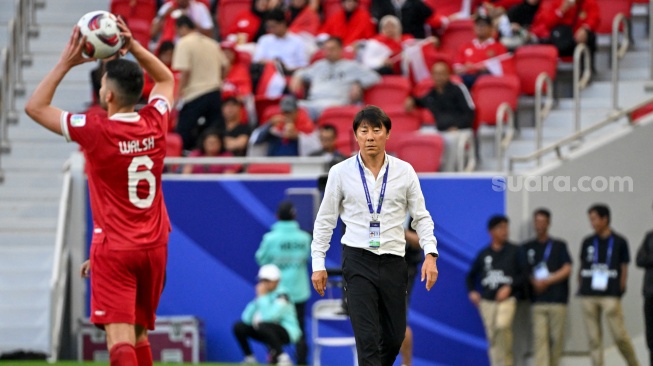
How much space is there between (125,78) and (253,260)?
8134mm

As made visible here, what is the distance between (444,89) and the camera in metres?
16.0

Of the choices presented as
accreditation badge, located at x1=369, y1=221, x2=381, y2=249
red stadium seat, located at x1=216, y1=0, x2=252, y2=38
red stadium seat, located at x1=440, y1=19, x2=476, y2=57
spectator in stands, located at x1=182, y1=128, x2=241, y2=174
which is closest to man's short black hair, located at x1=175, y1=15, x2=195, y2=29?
spectator in stands, located at x1=182, y1=128, x2=241, y2=174

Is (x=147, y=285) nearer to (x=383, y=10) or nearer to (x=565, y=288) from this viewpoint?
(x=565, y=288)

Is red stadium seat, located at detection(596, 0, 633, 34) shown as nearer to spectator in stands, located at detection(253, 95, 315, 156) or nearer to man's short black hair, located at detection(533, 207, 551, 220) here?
man's short black hair, located at detection(533, 207, 551, 220)

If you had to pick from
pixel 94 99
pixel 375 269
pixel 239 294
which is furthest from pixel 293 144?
pixel 375 269

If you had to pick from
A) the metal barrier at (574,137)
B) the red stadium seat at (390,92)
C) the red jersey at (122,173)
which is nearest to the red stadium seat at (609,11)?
the metal barrier at (574,137)

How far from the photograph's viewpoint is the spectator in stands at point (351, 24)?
18.1 m

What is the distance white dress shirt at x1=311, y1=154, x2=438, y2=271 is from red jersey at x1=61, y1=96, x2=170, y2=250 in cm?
106

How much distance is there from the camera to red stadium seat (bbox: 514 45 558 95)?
54.2ft

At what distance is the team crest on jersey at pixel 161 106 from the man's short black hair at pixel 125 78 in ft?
0.72

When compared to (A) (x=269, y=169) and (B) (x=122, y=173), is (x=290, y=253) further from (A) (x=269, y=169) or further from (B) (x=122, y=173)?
(B) (x=122, y=173)

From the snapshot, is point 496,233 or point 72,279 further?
point 72,279

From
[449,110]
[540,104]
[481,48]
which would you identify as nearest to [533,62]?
[481,48]

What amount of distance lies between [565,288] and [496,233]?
1.15 m
